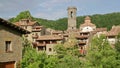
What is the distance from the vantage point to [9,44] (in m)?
26.9

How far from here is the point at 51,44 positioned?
2832 inches

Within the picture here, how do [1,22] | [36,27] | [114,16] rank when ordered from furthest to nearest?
[114,16], [36,27], [1,22]

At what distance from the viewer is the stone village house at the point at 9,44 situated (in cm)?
2589

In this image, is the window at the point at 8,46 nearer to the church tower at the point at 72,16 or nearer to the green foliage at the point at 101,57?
the green foliage at the point at 101,57

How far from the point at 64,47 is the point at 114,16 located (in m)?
61.3

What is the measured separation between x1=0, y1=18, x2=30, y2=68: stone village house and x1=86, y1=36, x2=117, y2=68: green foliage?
46.9 feet

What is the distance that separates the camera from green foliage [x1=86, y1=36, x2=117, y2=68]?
1564 inches

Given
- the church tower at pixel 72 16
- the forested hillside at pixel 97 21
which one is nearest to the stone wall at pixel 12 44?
the church tower at pixel 72 16

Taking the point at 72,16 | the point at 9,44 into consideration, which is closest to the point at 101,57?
the point at 9,44

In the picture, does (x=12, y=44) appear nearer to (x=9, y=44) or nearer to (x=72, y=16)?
→ (x=9, y=44)

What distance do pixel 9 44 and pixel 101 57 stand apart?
58.0ft

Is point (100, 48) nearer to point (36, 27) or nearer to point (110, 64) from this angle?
point (110, 64)

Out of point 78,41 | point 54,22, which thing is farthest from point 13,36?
point 54,22

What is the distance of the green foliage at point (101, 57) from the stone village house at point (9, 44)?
14.3 m
